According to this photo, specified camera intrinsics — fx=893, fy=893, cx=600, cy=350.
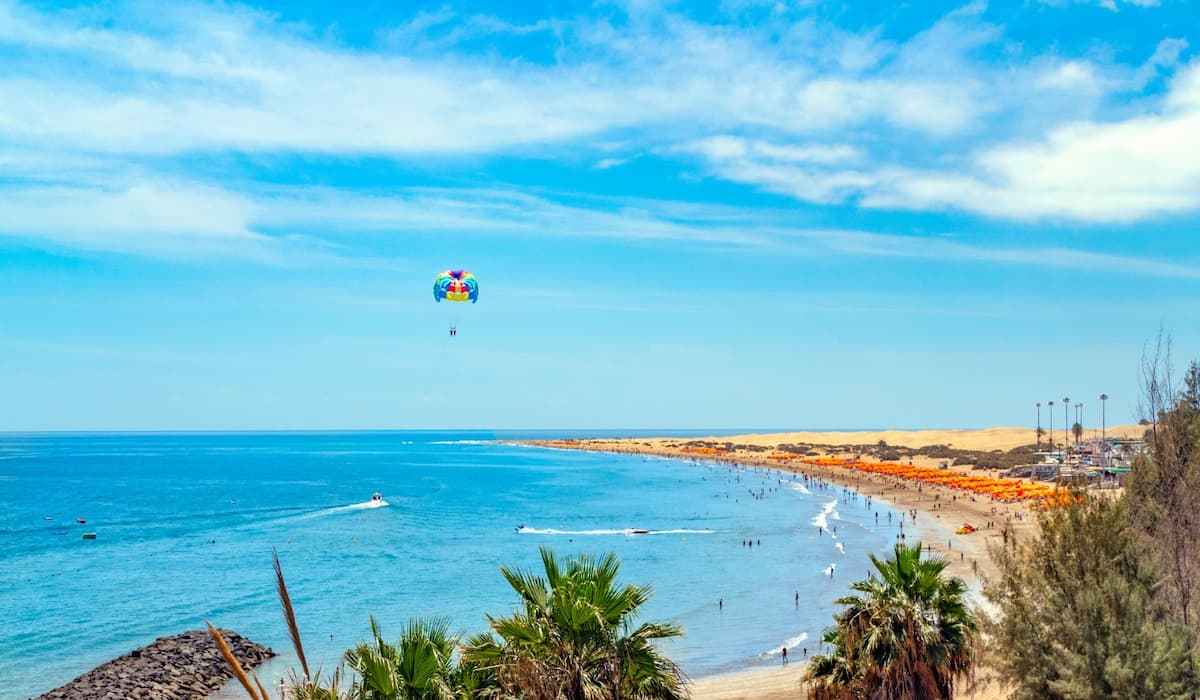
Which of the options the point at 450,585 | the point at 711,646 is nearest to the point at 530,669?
the point at 711,646

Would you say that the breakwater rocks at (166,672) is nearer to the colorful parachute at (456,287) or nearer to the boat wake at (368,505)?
the colorful parachute at (456,287)

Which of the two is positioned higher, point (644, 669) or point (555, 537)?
point (644, 669)

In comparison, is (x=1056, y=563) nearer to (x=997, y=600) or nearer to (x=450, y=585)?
(x=997, y=600)

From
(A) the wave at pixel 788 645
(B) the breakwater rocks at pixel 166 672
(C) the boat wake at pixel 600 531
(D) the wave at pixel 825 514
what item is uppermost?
(D) the wave at pixel 825 514

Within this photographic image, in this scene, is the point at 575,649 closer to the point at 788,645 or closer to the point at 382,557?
the point at 788,645

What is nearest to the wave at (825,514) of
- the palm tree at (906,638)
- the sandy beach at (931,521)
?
the sandy beach at (931,521)

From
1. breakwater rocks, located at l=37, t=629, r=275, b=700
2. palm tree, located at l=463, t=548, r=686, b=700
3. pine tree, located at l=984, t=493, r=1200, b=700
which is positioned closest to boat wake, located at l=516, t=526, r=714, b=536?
breakwater rocks, located at l=37, t=629, r=275, b=700

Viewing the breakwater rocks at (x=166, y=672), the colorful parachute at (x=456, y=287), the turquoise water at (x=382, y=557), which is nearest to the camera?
the breakwater rocks at (x=166, y=672)

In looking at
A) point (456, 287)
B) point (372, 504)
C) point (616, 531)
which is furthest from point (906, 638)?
point (372, 504)
